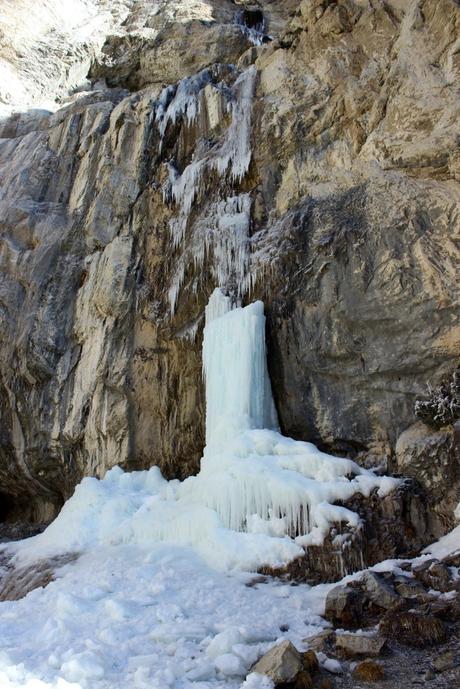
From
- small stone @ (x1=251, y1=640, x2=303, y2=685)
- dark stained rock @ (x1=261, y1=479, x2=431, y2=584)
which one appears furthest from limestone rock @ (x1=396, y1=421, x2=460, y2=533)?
small stone @ (x1=251, y1=640, x2=303, y2=685)

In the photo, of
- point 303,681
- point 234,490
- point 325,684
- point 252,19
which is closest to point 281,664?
point 303,681

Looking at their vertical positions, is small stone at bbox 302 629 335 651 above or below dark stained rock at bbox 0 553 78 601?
above

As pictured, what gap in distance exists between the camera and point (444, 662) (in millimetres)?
5230

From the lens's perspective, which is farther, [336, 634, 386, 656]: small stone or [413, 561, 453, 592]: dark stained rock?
[413, 561, 453, 592]: dark stained rock

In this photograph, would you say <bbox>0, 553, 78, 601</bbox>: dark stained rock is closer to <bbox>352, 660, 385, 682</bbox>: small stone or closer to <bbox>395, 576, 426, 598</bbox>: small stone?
<bbox>395, 576, 426, 598</bbox>: small stone

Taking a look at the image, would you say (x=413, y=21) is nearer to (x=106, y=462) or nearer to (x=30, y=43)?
(x=106, y=462)

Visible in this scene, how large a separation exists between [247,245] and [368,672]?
930cm

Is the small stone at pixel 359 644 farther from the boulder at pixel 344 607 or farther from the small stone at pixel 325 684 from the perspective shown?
the boulder at pixel 344 607

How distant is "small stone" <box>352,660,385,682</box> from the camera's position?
16.7 feet

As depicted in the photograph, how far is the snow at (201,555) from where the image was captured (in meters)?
5.25

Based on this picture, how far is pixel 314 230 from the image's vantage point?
11820 mm

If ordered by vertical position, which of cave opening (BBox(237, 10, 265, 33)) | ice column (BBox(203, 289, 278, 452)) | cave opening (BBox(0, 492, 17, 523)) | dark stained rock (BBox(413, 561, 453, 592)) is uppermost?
cave opening (BBox(237, 10, 265, 33))

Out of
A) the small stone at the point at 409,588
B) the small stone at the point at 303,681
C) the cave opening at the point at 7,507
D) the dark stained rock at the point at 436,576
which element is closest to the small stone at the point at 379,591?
the small stone at the point at 409,588

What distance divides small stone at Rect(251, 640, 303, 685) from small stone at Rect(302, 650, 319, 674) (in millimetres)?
93
